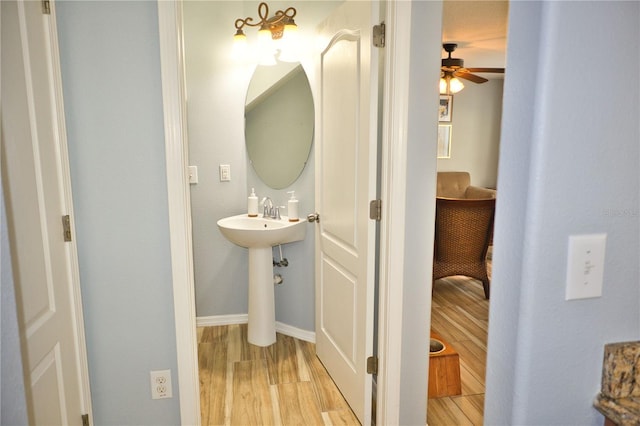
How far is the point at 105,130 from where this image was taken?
1681 mm

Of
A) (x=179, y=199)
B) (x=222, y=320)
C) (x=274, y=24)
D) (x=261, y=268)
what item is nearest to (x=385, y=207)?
(x=179, y=199)

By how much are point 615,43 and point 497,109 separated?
6408mm

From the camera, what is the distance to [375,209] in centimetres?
196

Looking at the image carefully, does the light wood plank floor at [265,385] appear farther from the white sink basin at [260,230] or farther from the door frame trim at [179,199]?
the white sink basin at [260,230]

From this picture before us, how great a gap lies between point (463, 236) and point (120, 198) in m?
Answer: 3.03

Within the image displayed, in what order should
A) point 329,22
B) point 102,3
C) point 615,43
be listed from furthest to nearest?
point 329,22 → point 102,3 → point 615,43

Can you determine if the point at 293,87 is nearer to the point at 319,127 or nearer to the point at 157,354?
the point at 319,127

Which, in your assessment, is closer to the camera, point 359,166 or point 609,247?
point 609,247

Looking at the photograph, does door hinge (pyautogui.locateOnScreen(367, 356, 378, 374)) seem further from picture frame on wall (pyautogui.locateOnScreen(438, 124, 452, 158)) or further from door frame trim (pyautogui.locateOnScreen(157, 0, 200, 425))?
picture frame on wall (pyautogui.locateOnScreen(438, 124, 452, 158))

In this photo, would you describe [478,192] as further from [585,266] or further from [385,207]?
[585,266]

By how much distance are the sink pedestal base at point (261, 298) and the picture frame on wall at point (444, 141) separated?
4.26 m

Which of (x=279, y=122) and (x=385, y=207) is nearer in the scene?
(x=385, y=207)

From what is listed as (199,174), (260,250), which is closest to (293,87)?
(199,174)

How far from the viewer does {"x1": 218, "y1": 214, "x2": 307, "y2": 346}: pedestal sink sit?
113 inches
